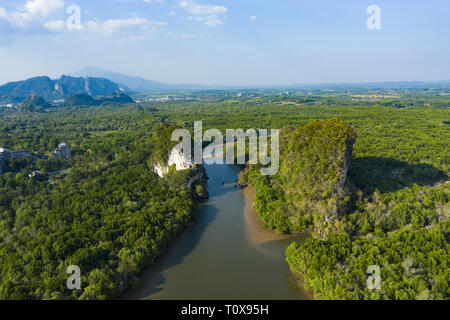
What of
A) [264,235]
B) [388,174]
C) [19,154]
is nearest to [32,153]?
[19,154]

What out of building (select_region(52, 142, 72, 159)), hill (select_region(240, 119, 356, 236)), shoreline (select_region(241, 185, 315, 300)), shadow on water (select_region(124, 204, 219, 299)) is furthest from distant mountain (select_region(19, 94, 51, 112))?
hill (select_region(240, 119, 356, 236))

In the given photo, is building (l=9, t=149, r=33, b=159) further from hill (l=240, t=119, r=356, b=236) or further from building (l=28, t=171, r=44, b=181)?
hill (l=240, t=119, r=356, b=236)

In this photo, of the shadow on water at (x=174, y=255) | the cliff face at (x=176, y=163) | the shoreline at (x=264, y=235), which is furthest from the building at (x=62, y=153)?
the shoreline at (x=264, y=235)

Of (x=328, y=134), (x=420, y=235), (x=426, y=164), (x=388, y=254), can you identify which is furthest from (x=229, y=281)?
(x=426, y=164)

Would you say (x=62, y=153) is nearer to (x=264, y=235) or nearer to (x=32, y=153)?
(x=32, y=153)

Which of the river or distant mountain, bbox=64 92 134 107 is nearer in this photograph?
the river
